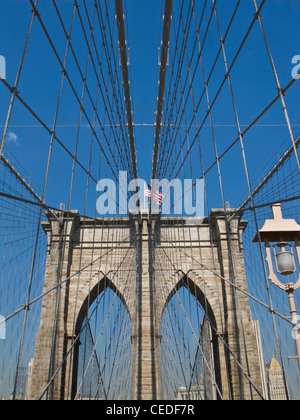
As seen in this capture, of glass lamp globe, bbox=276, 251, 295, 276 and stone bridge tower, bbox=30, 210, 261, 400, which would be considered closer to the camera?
glass lamp globe, bbox=276, 251, 295, 276

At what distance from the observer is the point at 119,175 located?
12391 mm

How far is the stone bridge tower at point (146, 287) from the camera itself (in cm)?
1081

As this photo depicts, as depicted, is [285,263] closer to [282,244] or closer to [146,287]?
[282,244]

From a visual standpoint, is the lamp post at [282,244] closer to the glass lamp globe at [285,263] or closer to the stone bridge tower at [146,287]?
the glass lamp globe at [285,263]

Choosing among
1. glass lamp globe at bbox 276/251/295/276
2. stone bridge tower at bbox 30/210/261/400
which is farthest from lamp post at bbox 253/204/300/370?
stone bridge tower at bbox 30/210/261/400

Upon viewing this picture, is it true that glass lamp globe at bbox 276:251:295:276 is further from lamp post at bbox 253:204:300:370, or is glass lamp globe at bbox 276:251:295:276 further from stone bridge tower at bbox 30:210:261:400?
stone bridge tower at bbox 30:210:261:400

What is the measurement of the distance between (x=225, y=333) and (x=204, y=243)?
3053 mm

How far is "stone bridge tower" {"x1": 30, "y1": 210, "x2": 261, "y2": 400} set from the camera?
1081cm

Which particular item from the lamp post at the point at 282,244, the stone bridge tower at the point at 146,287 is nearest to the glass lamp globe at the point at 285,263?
the lamp post at the point at 282,244

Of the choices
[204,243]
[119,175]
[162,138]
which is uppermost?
[162,138]
